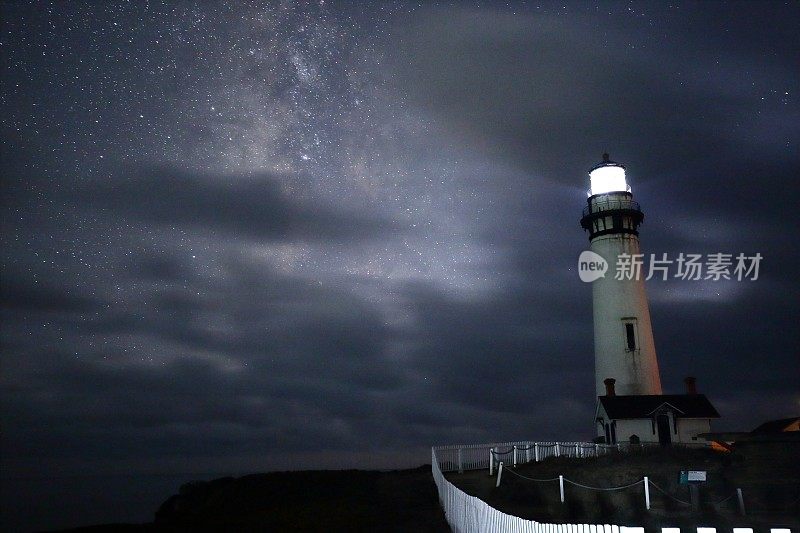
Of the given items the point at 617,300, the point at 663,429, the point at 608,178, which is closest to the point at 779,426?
the point at 663,429

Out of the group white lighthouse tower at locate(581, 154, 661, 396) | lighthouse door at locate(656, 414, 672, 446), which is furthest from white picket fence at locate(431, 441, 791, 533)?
white lighthouse tower at locate(581, 154, 661, 396)

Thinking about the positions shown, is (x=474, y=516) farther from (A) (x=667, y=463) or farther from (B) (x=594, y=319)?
(B) (x=594, y=319)

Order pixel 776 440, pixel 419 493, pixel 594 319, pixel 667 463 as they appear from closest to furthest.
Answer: pixel 419 493 < pixel 667 463 < pixel 776 440 < pixel 594 319

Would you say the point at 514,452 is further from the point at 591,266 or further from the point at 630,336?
the point at 591,266

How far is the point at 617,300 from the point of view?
38.7 metres

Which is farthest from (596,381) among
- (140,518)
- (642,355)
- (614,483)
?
(140,518)

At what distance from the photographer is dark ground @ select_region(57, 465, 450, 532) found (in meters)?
17.6

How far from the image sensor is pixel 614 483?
2266 cm

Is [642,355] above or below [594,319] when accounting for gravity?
below

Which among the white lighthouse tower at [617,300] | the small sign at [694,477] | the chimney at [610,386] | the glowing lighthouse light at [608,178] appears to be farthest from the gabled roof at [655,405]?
the small sign at [694,477]

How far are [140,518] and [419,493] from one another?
211ft

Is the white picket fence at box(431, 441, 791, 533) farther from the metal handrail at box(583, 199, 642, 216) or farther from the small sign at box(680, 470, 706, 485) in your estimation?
the metal handrail at box(583, 199, 642, 216)

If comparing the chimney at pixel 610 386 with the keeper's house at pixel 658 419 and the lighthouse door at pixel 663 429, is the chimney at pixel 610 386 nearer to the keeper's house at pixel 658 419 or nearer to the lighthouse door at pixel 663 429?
the keeper's house at pixel 658 419

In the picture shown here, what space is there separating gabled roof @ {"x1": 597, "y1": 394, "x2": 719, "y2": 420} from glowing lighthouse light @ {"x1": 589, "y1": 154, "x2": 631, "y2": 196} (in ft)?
43.2
